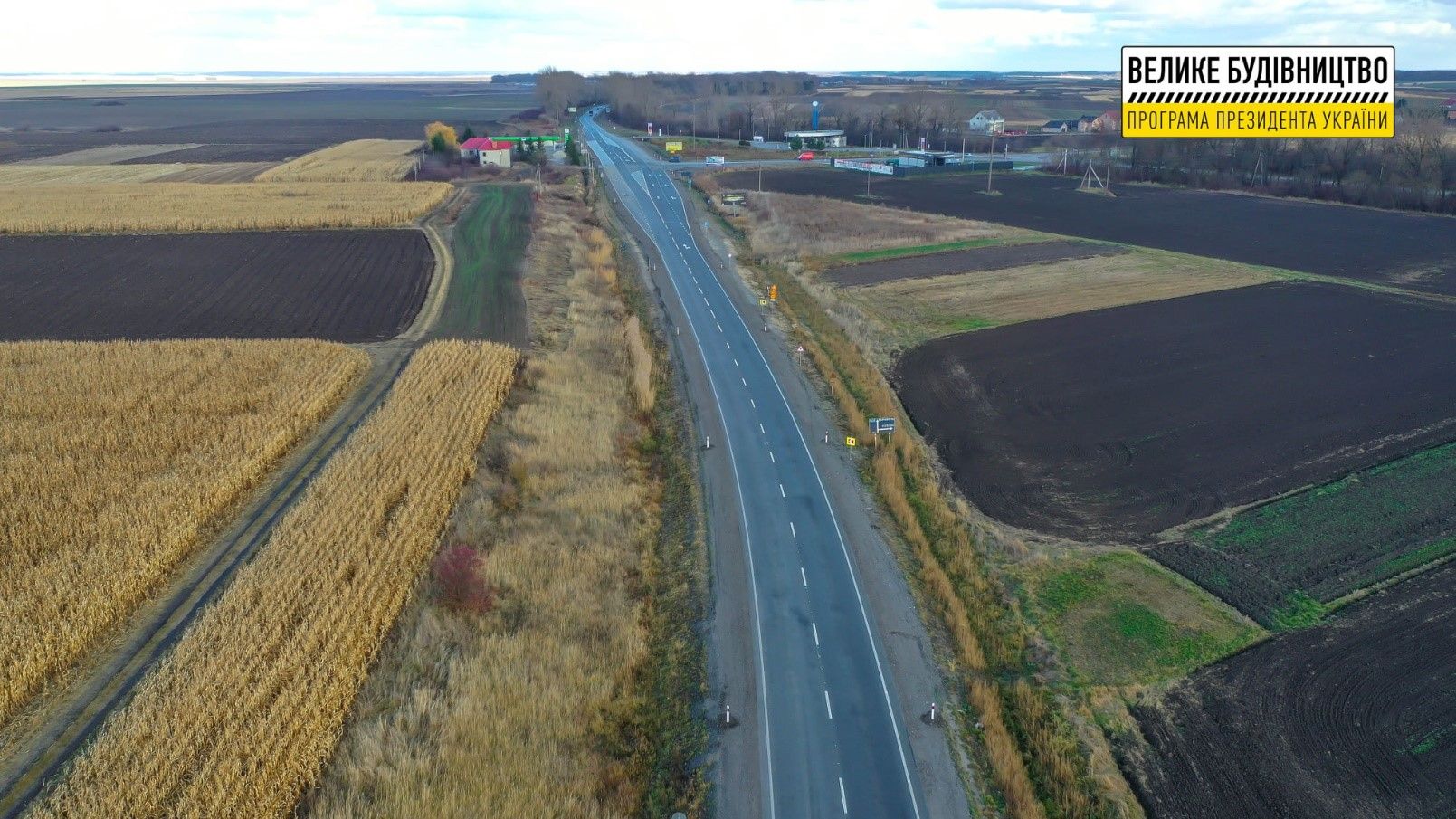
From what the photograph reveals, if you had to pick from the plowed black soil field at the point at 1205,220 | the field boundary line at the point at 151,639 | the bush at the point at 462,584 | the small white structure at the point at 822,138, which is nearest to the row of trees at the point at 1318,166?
the plowed black soil field at the point at 1205,220

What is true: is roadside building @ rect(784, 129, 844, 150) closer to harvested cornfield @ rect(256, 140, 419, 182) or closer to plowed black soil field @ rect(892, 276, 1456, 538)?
harvested cornfield @ rect(256, 140, 419, 182)

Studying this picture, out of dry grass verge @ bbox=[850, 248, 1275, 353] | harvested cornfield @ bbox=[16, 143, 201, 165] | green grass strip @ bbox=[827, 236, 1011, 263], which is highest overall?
harvested cornfield @ bbox=[16, 143, 201, 165]

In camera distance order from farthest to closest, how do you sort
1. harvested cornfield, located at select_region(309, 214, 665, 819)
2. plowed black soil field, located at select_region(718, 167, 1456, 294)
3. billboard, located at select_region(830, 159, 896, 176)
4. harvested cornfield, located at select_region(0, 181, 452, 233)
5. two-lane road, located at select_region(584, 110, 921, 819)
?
1. billboard, located at select_region(830, 159, 896, 176)
2. harvested cornfield, located at select_region(0, 181, 452, 233)
3. plowed black soil field, located at select_region(718, 167, 1456, 294)
4. two-lane road, located at select_region(584, 110, 921, 819)
5. harvested cornfield, located at select_region(309, 214, 665, 819)

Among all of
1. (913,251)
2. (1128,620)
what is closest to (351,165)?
(913,251)

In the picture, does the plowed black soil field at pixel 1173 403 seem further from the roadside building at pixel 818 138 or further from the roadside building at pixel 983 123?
the roadside building at pixel 983 123

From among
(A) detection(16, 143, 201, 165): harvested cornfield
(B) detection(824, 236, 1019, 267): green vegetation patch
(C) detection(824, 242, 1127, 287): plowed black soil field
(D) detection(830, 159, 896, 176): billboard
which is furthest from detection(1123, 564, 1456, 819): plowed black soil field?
(A) detection(16, 143, 201, 165): harvested cornfield

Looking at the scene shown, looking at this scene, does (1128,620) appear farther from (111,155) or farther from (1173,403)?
(111,155)

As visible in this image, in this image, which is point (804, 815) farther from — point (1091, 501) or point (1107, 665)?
point (1091, 501)
